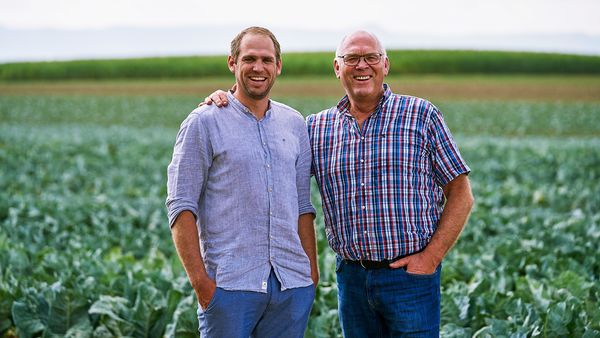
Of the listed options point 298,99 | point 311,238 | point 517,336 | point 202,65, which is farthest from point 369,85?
point 202,65

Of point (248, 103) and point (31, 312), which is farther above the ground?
point (248, 103)

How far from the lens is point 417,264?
10.5ft

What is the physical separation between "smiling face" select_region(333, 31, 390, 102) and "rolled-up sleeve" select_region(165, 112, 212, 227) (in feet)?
2.40

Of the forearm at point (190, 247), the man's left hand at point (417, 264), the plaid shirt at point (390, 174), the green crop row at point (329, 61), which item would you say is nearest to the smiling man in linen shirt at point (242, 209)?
the forearm at point (190, 247)

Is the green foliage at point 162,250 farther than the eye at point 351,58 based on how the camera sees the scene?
Yes

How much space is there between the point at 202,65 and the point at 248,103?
57131 mm

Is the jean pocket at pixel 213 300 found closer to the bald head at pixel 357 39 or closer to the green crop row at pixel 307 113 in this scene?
the bald head at pixel 357 39

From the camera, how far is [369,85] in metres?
3.24

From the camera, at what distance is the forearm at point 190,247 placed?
2.92 meters

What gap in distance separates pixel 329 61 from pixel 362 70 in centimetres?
5418

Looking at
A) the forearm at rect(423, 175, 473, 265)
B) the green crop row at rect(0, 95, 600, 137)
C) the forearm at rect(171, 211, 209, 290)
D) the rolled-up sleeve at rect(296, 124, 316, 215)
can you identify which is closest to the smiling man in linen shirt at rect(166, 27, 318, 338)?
the forearm at rect(171, 211, 209, 290)

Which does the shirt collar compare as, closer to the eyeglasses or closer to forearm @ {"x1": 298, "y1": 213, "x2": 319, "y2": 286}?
the eyeglasses

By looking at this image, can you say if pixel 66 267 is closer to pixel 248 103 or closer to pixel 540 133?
pixel 248 103

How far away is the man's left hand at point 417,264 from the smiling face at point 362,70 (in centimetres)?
74
